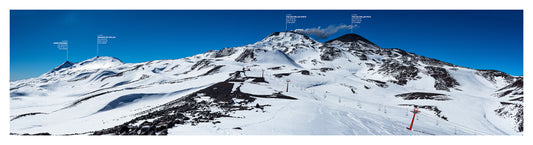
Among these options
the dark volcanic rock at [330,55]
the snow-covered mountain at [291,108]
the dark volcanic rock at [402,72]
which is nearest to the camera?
the snow-covered mountain at [291,108]

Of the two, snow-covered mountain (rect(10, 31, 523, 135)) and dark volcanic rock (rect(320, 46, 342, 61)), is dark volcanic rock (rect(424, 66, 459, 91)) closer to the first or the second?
snow-covered mountain (rect(10, 31, 523, 135))

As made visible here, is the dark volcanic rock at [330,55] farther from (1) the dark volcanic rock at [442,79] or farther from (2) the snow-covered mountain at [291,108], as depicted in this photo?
(1) the dark volcanic rock at [442,79]

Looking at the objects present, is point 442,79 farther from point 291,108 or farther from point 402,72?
point 291,108

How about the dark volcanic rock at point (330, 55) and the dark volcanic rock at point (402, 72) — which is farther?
the dark volcanic rock at point (330, 55)

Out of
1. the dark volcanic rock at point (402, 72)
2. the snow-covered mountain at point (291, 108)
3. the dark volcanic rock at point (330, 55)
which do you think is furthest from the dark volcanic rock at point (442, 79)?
the dark volcanic rock at point (330, 55)

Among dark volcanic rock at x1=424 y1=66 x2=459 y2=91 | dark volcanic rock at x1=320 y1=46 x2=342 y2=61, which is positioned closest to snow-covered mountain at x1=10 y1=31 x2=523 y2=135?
dark volcanic rock at x1=424 y1=66 x2=459 y2=91

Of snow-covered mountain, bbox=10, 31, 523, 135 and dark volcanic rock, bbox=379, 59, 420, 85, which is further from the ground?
dark volcanic rock, bbox=379, 59, 420, 85

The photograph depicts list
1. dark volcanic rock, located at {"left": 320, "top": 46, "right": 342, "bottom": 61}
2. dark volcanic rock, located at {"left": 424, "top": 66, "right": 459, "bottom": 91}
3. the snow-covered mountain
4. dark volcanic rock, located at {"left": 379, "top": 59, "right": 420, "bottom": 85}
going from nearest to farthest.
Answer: the snow-covered mountain, dark volcanic rock, located at {"left": 424, "top": 66, "right": 459, "bottom": 91}, dark volcanic rock, located at {"left": 379, "top": 59, "right": 420, "bottom": 85}, dark volcanic rock, located at {"left": 320, "top": 46, "right": 342, "bottom": 61}

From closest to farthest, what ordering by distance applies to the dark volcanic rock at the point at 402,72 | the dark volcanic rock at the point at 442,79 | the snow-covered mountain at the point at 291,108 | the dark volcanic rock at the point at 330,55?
the snow-covered mountain at the point at 291,108 < the dark volcanic rock at the point at 442,79 < the dark volcanic rock at the point at 402,72 < the dark volcanic rock at the point at 330,55

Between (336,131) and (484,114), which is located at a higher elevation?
(336,131)
